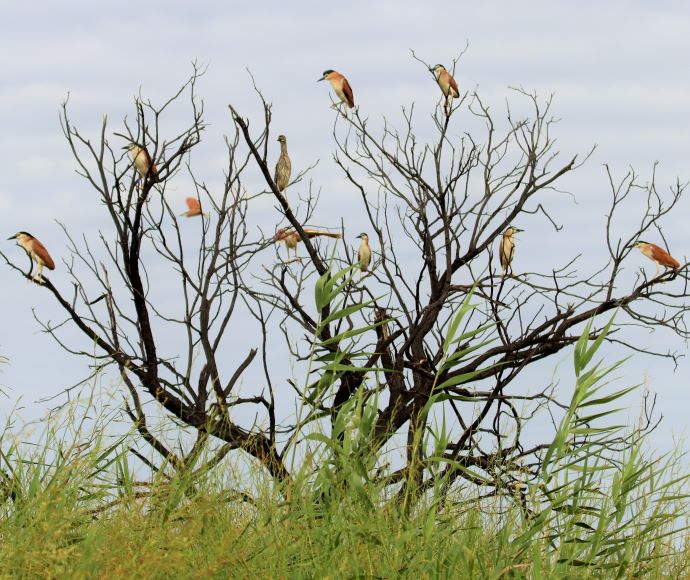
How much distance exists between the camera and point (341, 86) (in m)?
9.01

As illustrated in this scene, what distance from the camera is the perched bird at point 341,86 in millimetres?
9047

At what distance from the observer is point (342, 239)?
746 centimetres

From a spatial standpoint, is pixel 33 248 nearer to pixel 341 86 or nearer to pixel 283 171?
pixel 283 171

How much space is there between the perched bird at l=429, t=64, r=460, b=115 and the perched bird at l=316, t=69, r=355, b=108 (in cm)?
98

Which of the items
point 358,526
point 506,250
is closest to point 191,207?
point 506,250

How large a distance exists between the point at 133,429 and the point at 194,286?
3.35m

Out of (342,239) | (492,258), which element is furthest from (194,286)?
(492,258)

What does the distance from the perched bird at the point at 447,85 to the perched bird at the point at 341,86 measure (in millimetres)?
984

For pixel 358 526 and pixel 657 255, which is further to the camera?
pixel 657 255

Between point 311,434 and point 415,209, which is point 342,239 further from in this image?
point 311,434

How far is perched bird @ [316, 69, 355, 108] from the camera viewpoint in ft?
29.7

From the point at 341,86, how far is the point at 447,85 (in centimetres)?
126

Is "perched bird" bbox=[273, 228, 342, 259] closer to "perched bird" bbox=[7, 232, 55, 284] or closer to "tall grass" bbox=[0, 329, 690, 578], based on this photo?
"perched bird" bbox=[7, 232, 55, 284]

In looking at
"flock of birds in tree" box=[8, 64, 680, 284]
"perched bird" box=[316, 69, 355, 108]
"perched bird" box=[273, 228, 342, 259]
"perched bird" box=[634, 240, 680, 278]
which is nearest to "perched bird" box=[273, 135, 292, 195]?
"flock of birds in tree" box=[8, 64, 680, 284]
